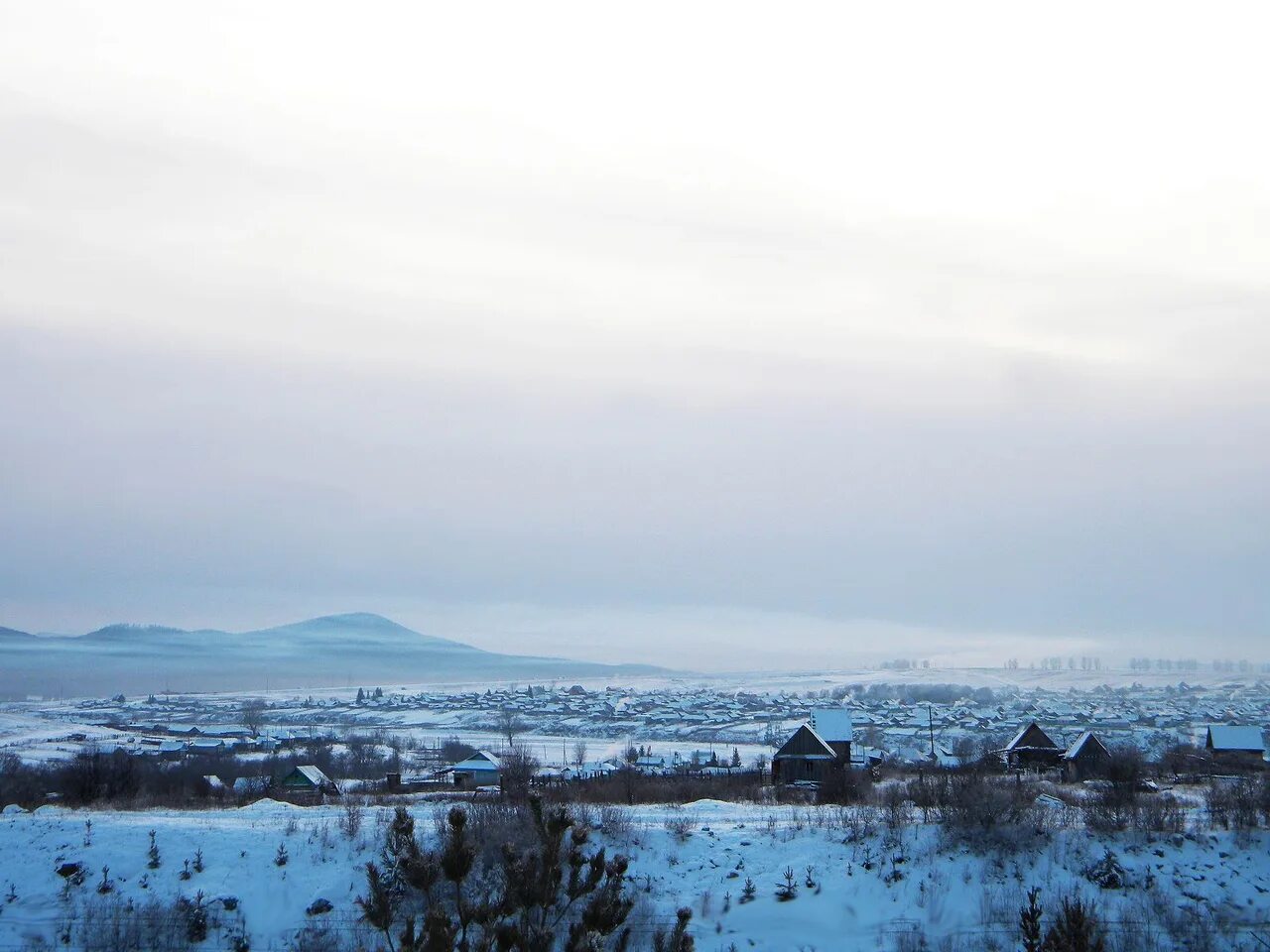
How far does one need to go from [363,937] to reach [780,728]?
4022 inches

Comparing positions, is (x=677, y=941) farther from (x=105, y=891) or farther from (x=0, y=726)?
(x=0, y=726)

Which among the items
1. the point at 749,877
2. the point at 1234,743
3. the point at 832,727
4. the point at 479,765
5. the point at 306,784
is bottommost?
the point at 479,765

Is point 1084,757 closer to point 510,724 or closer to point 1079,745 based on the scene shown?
point 1079,745

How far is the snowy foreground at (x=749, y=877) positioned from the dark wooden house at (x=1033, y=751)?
27.7 meters

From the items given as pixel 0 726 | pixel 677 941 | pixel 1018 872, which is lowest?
pixel 0 726

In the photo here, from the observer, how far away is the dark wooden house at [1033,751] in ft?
181

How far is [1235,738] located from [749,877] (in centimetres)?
4161

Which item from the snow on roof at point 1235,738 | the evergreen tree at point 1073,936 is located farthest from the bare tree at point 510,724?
the evergreen tree at point 1073,936

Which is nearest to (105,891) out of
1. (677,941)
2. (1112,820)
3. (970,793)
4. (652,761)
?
Answer: (677,941)

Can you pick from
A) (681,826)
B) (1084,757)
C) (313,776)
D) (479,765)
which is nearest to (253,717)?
(479,765)

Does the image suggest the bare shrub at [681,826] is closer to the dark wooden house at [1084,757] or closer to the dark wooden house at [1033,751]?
the dark wooden house at [1084,757]

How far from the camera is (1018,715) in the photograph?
139000 mm

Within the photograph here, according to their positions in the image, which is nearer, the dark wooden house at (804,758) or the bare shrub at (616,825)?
the bare shrub at (616,825)

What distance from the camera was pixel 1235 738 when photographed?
189ft
